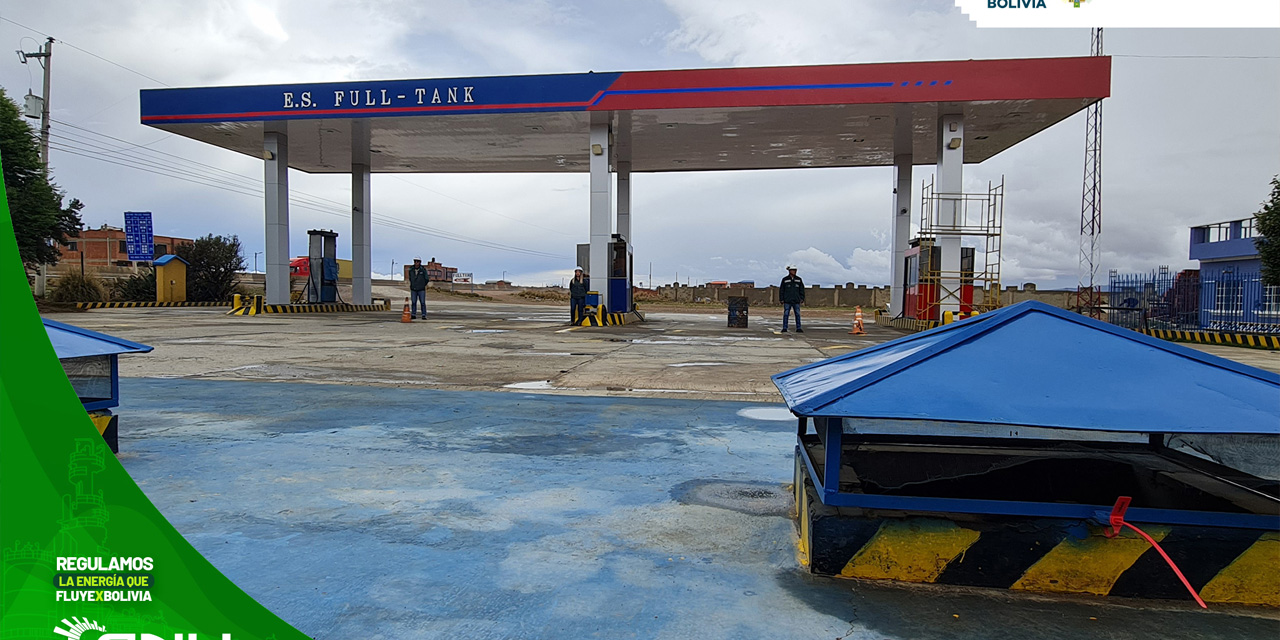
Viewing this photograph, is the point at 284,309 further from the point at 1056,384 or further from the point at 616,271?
the point at 1056,384

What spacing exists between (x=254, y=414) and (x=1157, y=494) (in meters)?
6.62

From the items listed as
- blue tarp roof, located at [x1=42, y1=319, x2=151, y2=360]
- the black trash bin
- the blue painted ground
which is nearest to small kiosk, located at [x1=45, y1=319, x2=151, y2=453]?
Result: blue tarp roof, located at [x1=42, y1=319, x2=151, y2=360]

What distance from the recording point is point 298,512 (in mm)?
3625

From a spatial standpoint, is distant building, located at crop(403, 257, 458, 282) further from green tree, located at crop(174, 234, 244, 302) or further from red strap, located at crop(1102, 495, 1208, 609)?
red strap, located at crop(1102, 495, 1208, 609)

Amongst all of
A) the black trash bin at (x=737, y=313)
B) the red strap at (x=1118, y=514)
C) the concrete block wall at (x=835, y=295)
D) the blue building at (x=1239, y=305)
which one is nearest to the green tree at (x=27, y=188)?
the black trash bin at (x=737, y=313)

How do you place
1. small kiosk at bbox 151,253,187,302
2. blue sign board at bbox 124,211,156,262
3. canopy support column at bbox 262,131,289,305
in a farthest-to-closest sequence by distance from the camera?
blue sign board at bbox 124,211,156,262 → small kiosk at bbox 151,253,187,302 → canopy support column at bbox 262,131,289,305

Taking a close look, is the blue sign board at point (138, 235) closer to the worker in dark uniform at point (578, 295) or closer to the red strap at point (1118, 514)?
the worker in dark uniform at point (578, 295)

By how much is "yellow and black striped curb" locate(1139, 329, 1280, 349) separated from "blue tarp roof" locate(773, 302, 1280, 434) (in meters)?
17.4

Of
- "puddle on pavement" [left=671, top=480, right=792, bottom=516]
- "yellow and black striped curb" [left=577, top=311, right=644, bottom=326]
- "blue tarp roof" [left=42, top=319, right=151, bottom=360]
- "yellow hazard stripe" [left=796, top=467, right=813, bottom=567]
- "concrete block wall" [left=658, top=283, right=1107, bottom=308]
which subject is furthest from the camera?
"concrete block wall" [left=658, top=283, right=1107, bottom=308]

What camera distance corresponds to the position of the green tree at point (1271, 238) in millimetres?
20203

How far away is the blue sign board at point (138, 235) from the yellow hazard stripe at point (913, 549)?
126ft

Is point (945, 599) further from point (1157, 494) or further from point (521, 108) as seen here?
point (521, 108)

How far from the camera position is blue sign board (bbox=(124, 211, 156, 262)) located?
107ft

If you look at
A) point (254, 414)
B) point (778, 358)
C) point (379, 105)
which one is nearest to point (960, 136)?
point (778, 358)
